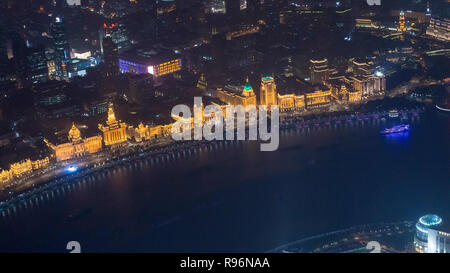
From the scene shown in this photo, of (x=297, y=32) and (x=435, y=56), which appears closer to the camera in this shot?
(x=435, y=56)

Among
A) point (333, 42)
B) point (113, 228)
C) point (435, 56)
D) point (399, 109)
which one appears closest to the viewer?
point (113, 228)

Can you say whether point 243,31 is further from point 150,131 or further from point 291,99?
point 150,131

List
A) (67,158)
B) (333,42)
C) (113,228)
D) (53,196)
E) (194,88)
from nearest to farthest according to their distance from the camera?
(113,228)
(53,196)
(67,158)
(194,88)
(333,42)

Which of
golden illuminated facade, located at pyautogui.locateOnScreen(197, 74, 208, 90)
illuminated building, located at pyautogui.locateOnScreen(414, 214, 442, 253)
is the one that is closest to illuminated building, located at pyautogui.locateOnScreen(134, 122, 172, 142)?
golden illuminated facade, located at pyautogui.locateOnScreen(197, 74, 208, 90)
